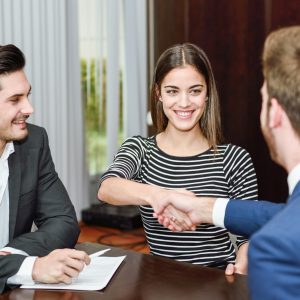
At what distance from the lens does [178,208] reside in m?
1.80

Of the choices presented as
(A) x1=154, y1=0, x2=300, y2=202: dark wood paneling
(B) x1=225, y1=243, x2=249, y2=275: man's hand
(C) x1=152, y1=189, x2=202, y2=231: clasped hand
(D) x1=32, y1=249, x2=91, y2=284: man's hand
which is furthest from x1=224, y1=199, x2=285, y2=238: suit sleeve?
(A) x1=154, y1=0, x2=300, y2=202: dark wood paneling

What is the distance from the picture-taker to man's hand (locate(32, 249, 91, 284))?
1442 mm

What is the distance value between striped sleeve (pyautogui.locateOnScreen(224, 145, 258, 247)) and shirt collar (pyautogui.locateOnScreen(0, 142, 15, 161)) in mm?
827

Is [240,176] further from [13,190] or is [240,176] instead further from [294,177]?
[294,177]

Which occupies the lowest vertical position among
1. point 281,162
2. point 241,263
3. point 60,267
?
point 241,263

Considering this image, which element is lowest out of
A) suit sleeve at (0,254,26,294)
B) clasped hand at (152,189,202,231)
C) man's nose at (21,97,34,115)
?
suit sleeve at (0,254,26,294)

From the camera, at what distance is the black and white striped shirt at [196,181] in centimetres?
200

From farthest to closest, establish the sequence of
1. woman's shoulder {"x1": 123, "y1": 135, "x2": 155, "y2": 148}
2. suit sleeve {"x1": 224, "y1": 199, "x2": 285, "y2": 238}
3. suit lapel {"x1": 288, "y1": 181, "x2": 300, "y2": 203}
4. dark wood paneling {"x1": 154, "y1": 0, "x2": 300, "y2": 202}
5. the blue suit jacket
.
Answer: dark wood paneling {"x1": 154, "y1": 0, "x2": 300, "y2": 202} < woman's shoulder {"x1": 123, "y1": 135, "x2": 155, "y2": 148} < suit sleeve {"x1": 224, "y1": 199, "x2": 285, "y2": 238} < suit lapel {"x1": 288, "y1": 181, "x2": 300, "y2": 203} < the blue suit jacket

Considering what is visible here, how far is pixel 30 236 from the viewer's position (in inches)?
69.1

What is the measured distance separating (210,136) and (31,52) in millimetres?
2315

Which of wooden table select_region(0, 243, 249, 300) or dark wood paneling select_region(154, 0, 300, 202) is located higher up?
dark wood paneling select_region(154, 0, 300, 202)

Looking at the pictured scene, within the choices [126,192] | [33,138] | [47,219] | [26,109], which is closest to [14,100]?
[26,109]

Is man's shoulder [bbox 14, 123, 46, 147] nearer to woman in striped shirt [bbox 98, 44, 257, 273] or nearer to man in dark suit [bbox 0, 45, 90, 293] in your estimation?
man in dark suit [bbox 0, 45, 90, 293]

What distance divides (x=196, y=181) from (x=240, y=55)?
1.66 metres
